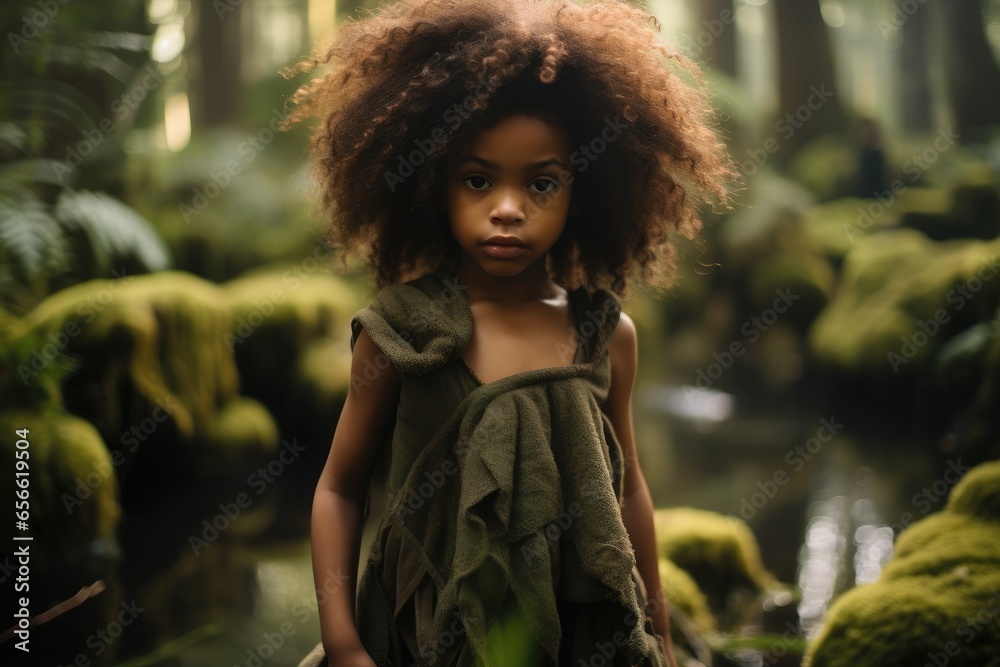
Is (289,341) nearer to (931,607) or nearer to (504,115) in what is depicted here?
(931,607)

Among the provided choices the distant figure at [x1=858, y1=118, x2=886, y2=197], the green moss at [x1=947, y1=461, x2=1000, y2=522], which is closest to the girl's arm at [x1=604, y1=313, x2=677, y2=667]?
the green moss at [x1=947, y1=461, x2=1000, y2=522]

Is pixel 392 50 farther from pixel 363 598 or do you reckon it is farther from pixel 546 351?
pixel 363 598

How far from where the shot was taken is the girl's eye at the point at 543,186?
68.4 inches

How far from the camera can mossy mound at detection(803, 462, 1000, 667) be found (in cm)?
243

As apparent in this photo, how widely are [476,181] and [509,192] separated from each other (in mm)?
79

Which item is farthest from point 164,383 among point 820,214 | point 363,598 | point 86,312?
point 820,214

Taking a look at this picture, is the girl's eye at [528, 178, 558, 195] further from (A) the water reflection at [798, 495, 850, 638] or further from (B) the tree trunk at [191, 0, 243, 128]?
(B) the tree trunk at [191, 0, 243, 128]

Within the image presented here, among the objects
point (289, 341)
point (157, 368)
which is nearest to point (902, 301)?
point (289, 341)

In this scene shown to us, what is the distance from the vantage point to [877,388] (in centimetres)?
713

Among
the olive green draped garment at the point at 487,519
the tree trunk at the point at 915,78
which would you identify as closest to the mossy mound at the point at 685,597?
the olive green draped garment at the point at 487,519

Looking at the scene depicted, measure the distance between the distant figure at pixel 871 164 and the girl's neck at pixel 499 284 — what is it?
9.28m

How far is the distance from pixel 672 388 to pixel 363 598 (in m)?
7.47

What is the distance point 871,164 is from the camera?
10203mm

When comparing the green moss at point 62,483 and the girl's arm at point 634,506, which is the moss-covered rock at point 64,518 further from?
the girl's arm at point 634,506
